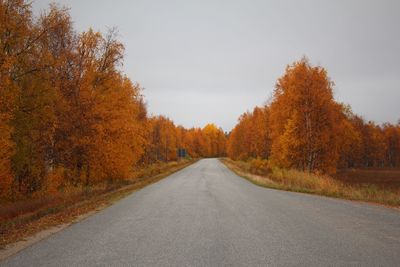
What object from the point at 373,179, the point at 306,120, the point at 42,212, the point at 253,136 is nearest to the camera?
the point at 42,212

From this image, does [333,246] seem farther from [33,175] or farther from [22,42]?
[33,175]

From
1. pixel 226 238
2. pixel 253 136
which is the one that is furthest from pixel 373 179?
pixel 226 238

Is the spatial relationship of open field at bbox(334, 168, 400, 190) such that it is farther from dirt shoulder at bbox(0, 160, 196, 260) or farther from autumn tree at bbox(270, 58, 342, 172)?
dirt shoulder at bbox(0, 160, 196, 260)

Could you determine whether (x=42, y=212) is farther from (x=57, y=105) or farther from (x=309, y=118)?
(x=309, y=118)

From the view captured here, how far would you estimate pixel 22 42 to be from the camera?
13227mm

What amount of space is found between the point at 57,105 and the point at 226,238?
43.0 feet

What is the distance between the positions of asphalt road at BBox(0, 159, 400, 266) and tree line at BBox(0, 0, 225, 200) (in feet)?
20.8

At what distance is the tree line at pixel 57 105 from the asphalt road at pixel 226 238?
6340 mm

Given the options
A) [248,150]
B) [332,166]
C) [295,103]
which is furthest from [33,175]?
[248,150]

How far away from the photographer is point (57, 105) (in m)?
17.0

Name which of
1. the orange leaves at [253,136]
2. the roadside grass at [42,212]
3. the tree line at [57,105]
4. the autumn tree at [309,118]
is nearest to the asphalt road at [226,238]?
the roadside grass at [42,212]

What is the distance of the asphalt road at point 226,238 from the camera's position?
5.87 metres

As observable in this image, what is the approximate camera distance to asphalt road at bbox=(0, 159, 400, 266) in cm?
587

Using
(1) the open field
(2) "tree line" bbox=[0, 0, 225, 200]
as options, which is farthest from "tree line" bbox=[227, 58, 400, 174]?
(2) "tree line" bbox=[0, 0, 225, 200]
